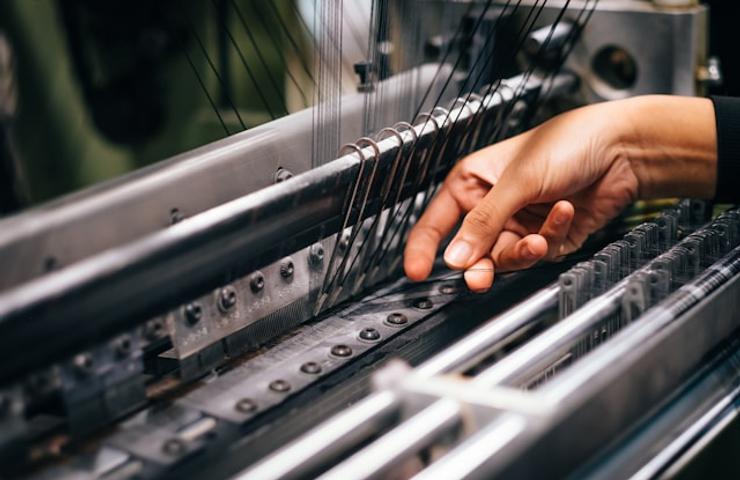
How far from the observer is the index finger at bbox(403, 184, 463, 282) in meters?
1.15

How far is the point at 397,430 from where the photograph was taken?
Result: 724mm

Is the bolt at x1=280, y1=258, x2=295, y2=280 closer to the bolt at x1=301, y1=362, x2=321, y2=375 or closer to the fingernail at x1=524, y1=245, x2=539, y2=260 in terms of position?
the bolt at x1=301, y1=362, x2=321, y2=375

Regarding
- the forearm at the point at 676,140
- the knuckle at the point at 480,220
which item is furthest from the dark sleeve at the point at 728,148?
the knuckle at the point at 480,220

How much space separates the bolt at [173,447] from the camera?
793 mm

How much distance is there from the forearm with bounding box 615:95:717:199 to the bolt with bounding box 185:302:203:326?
23.1 inches

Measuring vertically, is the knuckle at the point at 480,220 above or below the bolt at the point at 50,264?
below

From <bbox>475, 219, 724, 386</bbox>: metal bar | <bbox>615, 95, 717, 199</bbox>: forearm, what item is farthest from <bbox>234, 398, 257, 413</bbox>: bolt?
<bbox>615, 95, 717, 199</bbox>: forearm

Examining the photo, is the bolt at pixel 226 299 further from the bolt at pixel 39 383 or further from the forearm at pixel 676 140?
the forearm at pixel 676 140

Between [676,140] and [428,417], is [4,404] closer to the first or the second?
[428,417]

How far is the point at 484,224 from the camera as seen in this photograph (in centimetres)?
114

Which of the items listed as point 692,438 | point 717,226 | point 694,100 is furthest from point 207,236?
point 694,100

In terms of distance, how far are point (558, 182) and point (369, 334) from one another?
329 millimetres

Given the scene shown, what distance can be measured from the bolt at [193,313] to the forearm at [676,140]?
1.93ft

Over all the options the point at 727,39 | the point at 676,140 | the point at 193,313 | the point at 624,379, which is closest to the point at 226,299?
the point at 193,313
